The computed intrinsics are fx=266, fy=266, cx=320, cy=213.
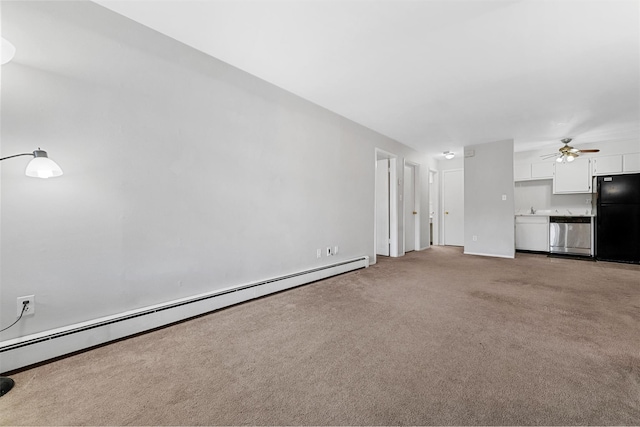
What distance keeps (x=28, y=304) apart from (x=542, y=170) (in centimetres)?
854

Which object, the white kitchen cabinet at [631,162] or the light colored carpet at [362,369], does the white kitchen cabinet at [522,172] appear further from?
the light colored carpet at [362,369]

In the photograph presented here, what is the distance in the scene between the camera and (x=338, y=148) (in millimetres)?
4191

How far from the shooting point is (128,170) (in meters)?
2.12

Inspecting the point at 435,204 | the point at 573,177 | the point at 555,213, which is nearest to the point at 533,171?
the point at 573,177

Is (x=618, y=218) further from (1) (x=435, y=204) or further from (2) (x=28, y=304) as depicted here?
(2) (x=28, y=304)

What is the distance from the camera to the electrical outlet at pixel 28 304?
1679 mm

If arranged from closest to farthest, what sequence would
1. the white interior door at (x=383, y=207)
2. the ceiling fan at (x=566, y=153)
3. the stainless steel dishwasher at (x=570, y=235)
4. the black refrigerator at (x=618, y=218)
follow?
the black refrigerator at (x=618, y=218) → the ceiling fan at (x=566, y=153) → the stainless steel dishwasher at (x=570, y=235) → the white interior door at (x=383, y=207)

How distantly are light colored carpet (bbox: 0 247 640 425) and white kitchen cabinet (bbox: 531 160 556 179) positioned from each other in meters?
4.18

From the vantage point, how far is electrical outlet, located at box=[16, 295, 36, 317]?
168 centimetres

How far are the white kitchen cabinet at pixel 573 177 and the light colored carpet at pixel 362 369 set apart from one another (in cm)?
395

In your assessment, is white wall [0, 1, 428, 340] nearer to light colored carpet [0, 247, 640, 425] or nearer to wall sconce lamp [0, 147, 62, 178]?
wall sconce lamp [0, 147, 62, 178]

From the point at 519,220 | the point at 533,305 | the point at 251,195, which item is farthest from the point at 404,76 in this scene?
the point at 519,220

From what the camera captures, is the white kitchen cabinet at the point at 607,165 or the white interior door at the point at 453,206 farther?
the white interior door at the point at 453,206

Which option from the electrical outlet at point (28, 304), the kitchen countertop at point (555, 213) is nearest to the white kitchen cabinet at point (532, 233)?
the kitchen countertop at point (555, 213)
